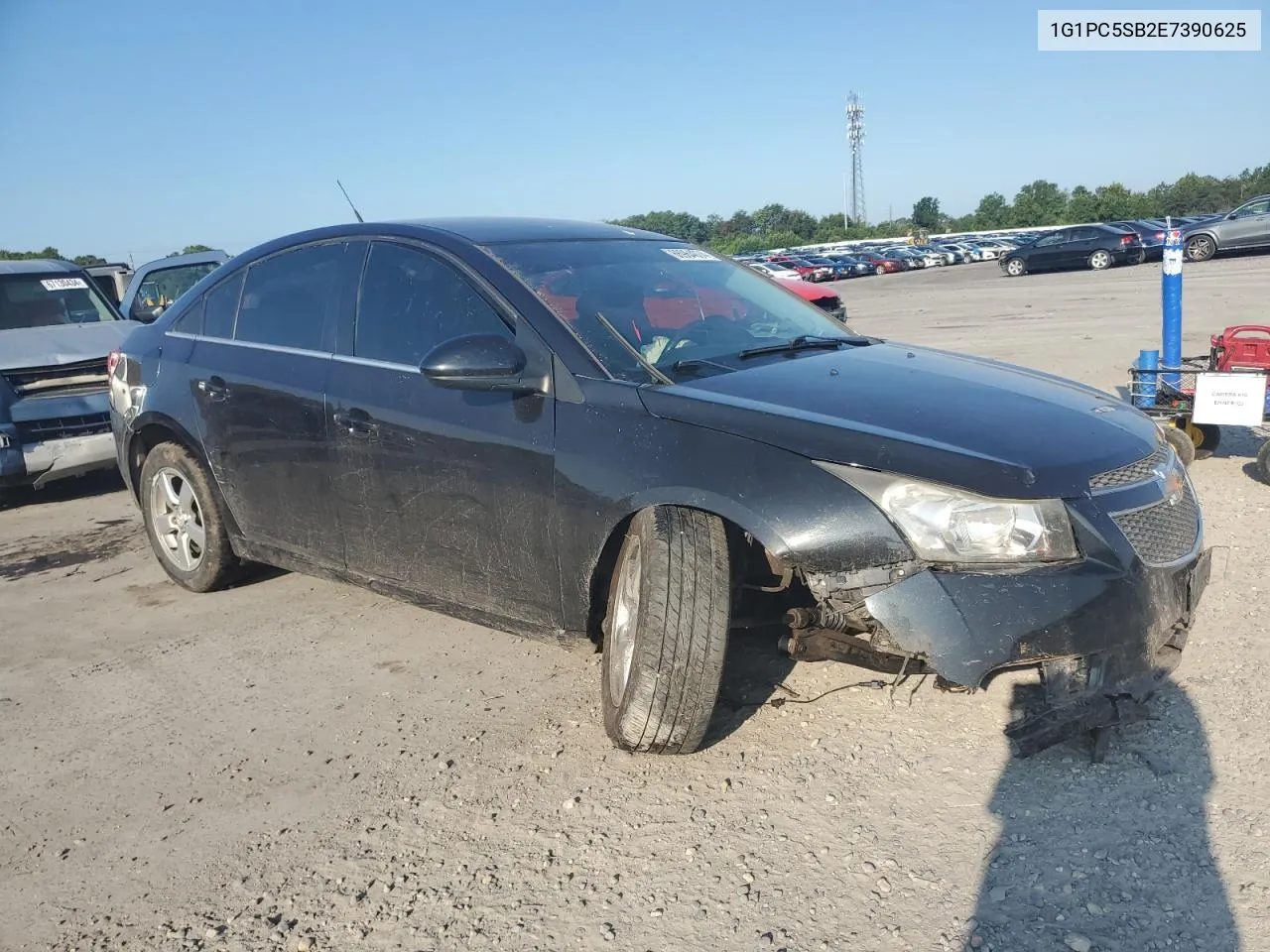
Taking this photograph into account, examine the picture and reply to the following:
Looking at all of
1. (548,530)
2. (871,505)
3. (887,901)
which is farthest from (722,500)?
(887,901)

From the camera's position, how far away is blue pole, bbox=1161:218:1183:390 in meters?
6.91

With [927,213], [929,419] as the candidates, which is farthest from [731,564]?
[927,213]

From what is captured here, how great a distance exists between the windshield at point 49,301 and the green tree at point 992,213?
9774 cm

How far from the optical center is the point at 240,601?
500 centimetres

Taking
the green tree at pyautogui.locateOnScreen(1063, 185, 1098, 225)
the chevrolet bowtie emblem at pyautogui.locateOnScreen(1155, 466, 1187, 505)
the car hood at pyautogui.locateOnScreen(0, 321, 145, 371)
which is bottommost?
the chevrolet bowtie emblem at pyautogui.locateOnScreen(1155, 466, 1187, 505)

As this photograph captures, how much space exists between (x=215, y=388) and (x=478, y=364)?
1.82 metres

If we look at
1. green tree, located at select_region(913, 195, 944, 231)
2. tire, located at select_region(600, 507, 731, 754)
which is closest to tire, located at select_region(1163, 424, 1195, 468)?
tire, located at select_region(600, 507, 731, 754)

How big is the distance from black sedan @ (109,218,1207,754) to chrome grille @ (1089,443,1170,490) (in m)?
0.01

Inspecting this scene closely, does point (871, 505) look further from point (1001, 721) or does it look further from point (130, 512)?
point (130, 512)

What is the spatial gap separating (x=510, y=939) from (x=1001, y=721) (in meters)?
1.73

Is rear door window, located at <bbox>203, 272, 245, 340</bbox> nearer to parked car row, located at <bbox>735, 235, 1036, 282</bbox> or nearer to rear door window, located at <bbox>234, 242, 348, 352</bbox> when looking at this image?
rear door window, located at <bbox>234, 242, 348, 352</bbox>

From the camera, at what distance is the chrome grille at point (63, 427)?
23.8 ft

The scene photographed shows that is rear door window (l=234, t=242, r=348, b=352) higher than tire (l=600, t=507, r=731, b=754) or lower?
higher

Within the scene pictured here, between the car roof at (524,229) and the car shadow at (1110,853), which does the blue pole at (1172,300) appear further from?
the car shadow at (1110,853)
